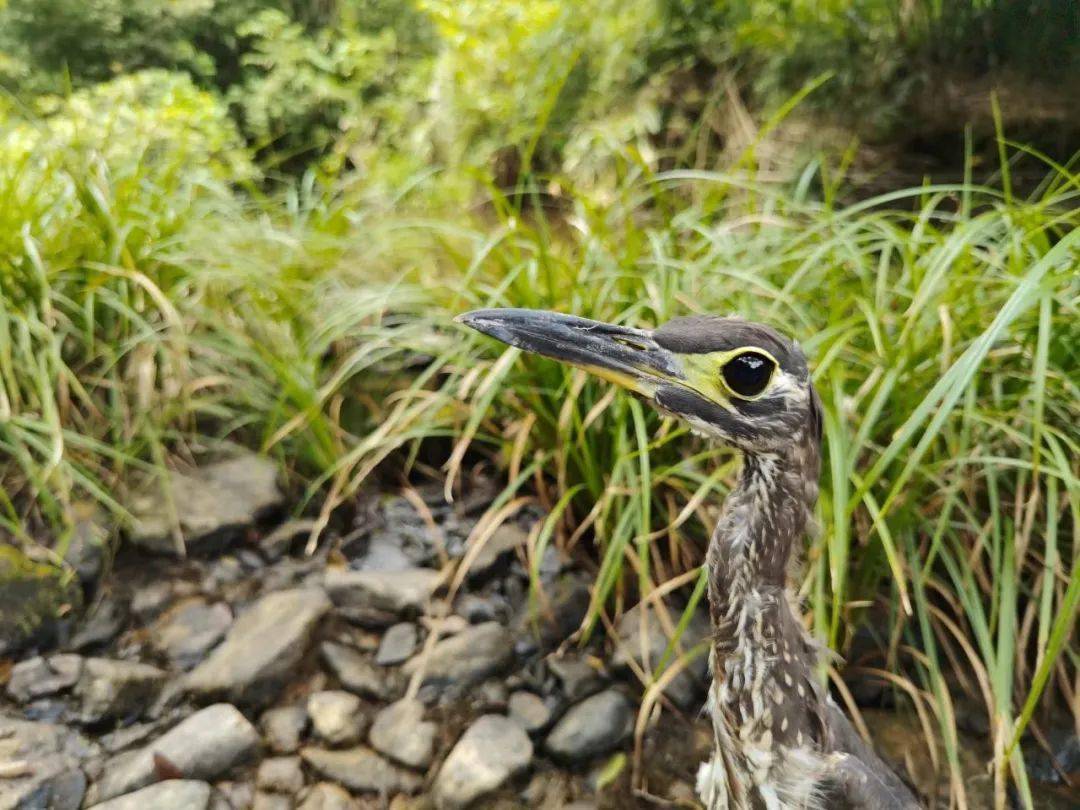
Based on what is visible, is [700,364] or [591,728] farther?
[591,728]

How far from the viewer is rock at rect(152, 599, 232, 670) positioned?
7.09ft

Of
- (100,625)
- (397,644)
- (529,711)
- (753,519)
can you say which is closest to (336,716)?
(397,644)

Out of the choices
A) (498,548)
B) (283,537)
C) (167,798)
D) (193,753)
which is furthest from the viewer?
(283,537)

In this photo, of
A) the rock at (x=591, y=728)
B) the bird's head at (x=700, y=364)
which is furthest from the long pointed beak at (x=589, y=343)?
the rock at (x=591, y=728)

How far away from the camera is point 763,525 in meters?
1.34

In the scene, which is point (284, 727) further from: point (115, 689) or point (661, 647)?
point (661, 647)

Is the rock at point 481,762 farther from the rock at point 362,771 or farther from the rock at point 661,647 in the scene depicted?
the rock at point 661,647

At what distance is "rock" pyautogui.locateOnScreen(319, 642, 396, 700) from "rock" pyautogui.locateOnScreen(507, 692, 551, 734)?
1.08ft

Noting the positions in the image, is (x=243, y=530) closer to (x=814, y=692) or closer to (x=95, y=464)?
(x=95, y=464)

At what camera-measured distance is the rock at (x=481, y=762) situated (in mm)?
1812

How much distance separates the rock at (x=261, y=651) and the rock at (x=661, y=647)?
85cm

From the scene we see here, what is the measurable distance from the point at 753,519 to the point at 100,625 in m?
1.88

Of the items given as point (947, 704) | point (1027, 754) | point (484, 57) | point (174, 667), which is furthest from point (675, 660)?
Result: point (484, 57)

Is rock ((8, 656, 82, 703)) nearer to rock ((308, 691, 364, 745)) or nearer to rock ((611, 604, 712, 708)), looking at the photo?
rock ((308, 691, 364, 745))
